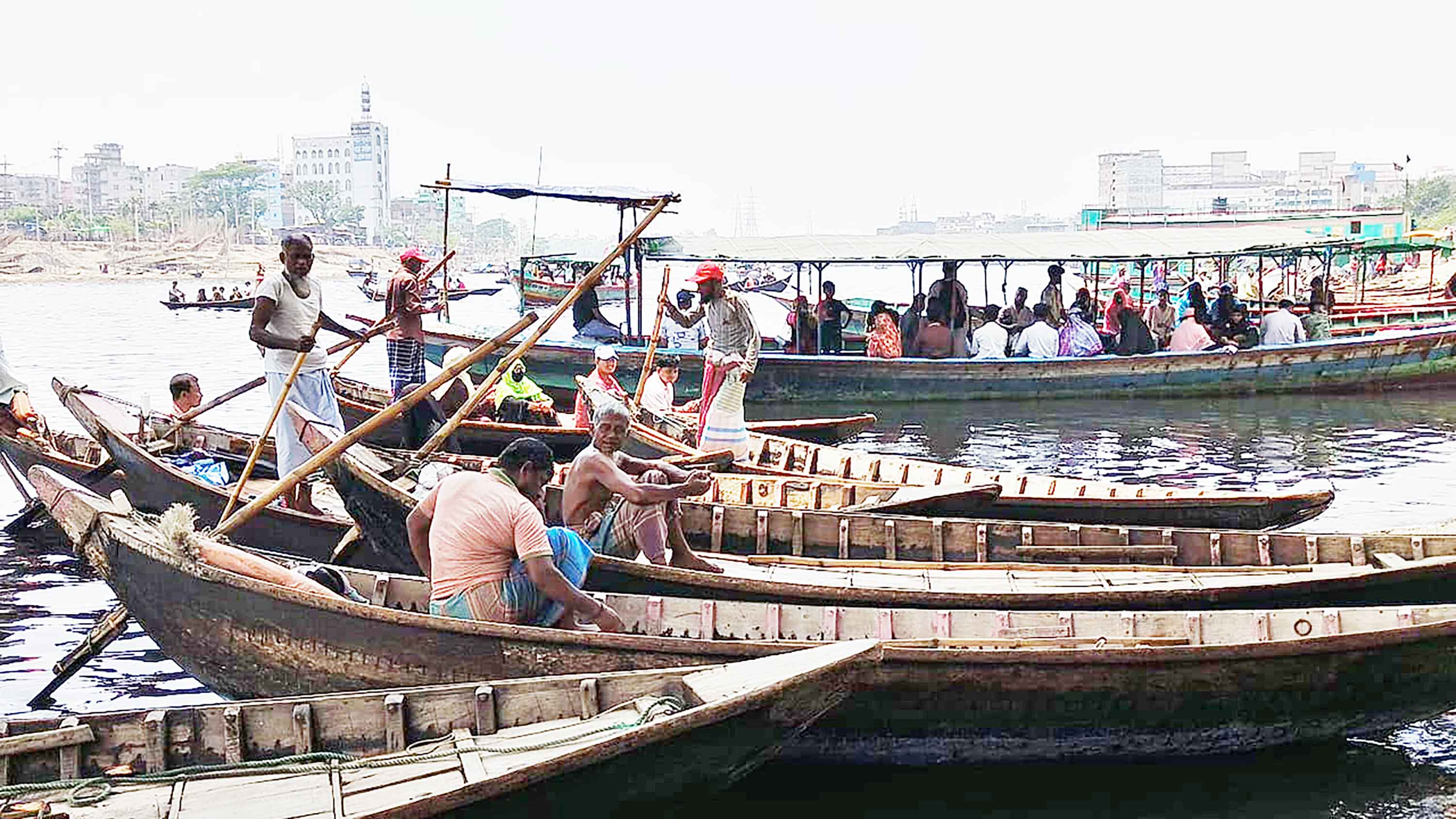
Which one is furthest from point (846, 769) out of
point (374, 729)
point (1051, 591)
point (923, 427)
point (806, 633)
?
point (923, 427)

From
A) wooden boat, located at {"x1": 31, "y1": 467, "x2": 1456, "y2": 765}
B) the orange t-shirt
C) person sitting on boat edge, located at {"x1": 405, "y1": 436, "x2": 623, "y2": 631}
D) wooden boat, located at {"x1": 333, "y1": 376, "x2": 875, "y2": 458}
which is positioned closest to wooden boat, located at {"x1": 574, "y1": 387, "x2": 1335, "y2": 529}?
wooden boat, located at {"x1": 31, "y1": 467, "x2": 1456, "y2": 765}

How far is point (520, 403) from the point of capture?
13.1 m

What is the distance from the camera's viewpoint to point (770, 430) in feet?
43.5

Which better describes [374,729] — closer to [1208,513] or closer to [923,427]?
[1208,513]

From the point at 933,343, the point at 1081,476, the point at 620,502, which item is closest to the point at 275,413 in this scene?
the point at 620,502

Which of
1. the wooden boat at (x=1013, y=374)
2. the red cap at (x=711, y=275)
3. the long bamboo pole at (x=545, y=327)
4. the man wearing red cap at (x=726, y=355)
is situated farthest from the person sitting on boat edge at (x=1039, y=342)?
the long bamboo pole at (x=545, y=327)

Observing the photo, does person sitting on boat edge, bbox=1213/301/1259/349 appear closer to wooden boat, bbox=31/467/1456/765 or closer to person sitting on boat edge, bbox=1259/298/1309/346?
person sitting on boat edge, bbox=1259/298/1309/346

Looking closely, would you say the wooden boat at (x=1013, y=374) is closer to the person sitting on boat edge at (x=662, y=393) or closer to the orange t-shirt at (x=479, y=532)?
the person sitting on boat edge at (x=662, y=393)

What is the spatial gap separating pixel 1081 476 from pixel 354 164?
164294 millimetres

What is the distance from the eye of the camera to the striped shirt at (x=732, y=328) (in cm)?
1060

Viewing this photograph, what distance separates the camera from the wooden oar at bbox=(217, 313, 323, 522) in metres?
8.38

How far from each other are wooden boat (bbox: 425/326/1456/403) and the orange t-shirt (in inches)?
479

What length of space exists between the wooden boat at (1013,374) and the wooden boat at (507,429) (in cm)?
466

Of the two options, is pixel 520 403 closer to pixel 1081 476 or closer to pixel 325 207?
pixel 1081 476
